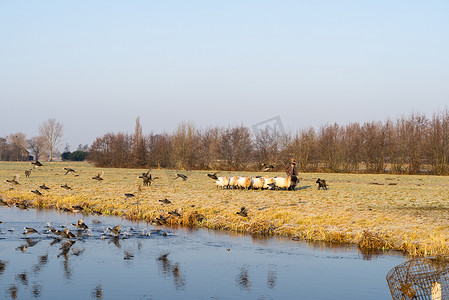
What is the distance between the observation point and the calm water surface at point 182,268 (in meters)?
12.8

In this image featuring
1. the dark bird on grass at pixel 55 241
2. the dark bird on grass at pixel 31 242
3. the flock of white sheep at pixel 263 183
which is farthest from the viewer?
the flock of white sheep at pixel 263 183

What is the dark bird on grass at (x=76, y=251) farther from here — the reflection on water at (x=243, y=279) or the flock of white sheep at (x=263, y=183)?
the flock of white sheep at (x=263, y=183)

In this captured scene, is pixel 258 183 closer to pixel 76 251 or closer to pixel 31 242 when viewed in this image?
pixel 31 242

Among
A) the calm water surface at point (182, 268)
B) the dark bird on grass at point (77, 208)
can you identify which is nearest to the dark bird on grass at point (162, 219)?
the calm water surface at point (182, 268)

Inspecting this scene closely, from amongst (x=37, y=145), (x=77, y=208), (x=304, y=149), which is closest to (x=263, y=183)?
(x=77, y=208)

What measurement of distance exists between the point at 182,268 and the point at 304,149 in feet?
221

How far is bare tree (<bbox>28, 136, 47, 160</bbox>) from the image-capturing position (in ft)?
483

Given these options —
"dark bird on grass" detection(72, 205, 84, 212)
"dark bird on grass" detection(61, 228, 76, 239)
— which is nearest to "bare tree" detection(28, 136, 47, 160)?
"dark bird on grass" detection(72, 205, 84, 212)

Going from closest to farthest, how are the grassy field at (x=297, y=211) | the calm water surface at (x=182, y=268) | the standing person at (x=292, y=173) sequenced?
1. the calm water surface at (x=182, y=268)
2. the grassy field at (x=297, y=211)
3. the standing person at (x=292, y=173)

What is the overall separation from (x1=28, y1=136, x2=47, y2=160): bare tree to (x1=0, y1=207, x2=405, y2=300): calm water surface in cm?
13373

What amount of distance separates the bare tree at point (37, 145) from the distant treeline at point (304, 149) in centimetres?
5467

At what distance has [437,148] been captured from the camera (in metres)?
73.1

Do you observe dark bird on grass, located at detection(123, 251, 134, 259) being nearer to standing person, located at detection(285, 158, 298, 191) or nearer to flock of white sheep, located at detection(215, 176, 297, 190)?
flock of white sheep, located at detection(215, 176, 297, 190)

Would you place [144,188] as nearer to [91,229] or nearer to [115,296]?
[91,229]
